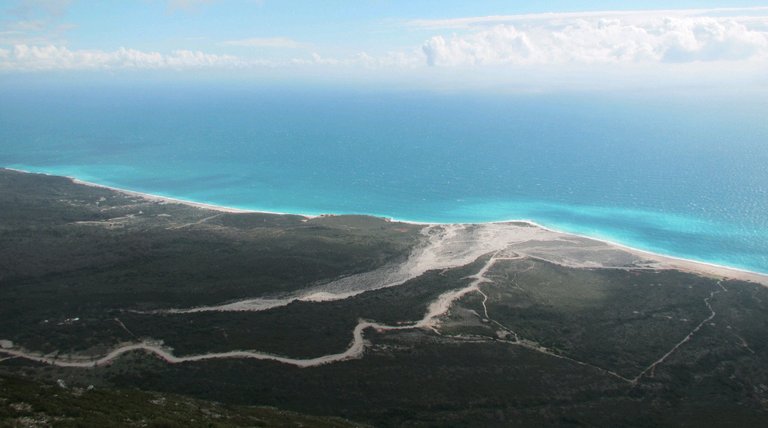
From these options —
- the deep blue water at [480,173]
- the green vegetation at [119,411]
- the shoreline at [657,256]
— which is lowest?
the green vegetation at [119,411]

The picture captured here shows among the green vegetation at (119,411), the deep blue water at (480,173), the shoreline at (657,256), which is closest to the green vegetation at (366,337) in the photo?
the green vegetation at (119,411)

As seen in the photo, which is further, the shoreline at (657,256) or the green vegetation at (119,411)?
the shoreline at (657,256)

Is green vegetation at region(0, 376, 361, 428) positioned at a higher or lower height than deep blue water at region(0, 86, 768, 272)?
lower

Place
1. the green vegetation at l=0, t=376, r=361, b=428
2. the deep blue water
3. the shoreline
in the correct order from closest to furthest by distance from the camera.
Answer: the green vegetation at l=0, t=376, r=361, b=428
the shoreline
the deep blue water

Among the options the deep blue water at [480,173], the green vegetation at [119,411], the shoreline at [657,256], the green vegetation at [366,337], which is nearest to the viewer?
the green vegetation at [119,411]

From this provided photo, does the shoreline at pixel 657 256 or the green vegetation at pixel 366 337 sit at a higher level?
the shoreline at pixel 657 256

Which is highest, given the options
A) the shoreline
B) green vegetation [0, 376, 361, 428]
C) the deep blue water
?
the deep blue water

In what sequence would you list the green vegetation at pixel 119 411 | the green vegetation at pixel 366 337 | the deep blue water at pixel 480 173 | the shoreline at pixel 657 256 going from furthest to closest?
the deep blue water at pixel 480 173, the shoreline at pixel 657 256, the green vegetation at pixel 366 337, the green vegetation at pixel 119 411

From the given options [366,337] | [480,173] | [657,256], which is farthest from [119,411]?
[480,173]

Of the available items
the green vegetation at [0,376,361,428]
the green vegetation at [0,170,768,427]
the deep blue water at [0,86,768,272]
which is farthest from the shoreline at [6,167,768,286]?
the green vegetation at [0,376,361,428]

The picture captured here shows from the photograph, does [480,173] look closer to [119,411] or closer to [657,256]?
[657,256]

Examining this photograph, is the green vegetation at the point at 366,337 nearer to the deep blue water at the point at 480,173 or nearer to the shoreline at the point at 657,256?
the shoreline at the point at 657,256

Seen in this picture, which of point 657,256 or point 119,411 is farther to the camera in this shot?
point 657,256

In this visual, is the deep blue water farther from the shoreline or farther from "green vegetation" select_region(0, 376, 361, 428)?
"green vegetation" select_region(0, 376, 361, 428)
